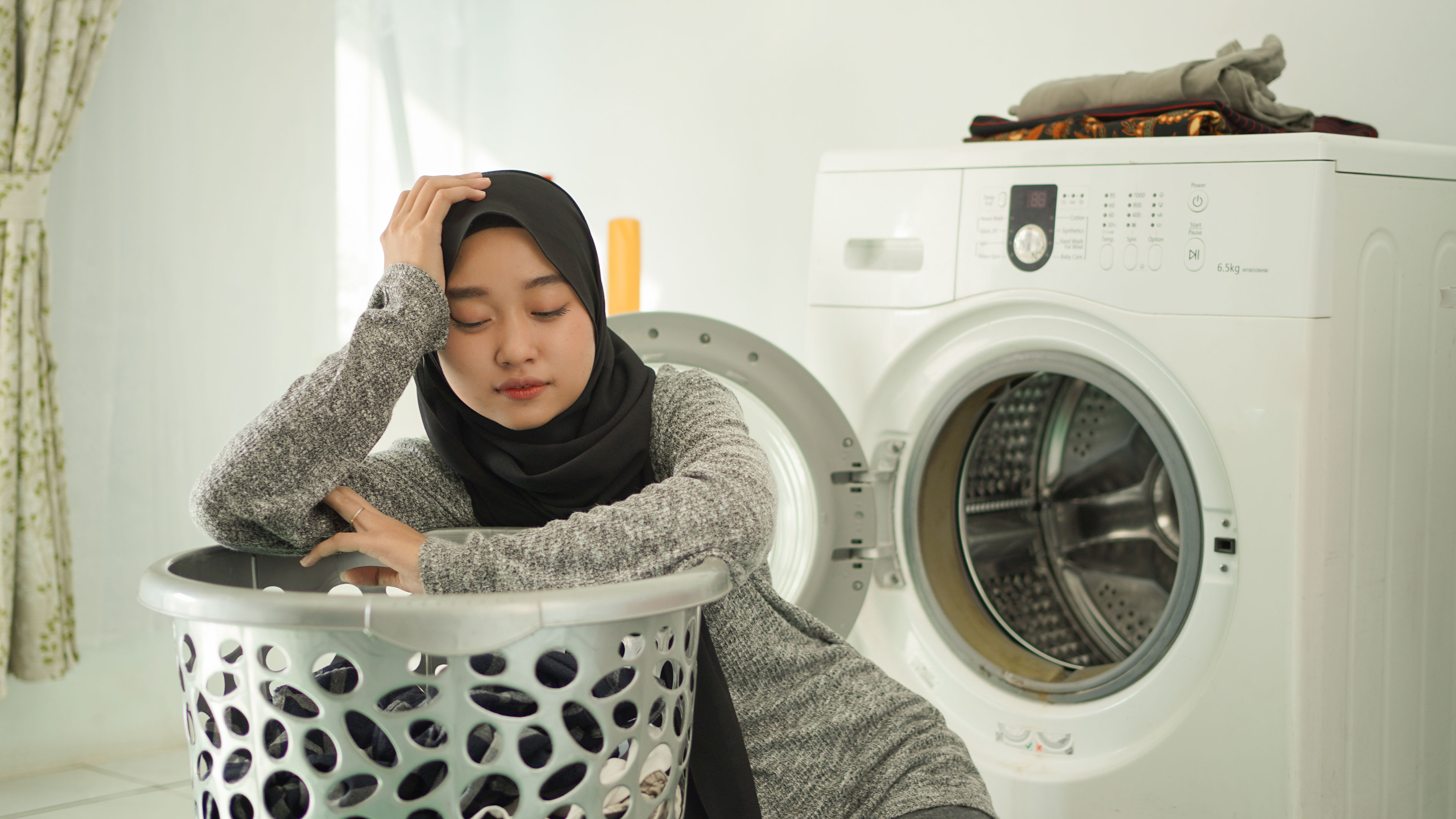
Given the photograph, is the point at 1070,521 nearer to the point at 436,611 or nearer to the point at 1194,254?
the point at 1194,254

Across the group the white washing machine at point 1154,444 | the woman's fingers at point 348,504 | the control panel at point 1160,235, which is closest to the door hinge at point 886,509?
the white washing machine at point 1154,444

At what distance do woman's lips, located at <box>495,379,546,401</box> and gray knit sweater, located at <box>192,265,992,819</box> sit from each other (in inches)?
2.4

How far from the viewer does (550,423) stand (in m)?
0.94

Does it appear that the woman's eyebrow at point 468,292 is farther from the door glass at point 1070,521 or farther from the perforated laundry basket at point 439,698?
the door glass at point 1070,521

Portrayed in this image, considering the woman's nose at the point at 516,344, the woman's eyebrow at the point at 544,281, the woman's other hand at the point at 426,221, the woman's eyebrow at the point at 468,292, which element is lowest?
the woman's nose at the point at 516,344

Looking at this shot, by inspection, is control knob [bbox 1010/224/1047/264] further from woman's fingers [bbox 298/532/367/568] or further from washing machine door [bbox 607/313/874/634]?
woman's fingers [bbox 298/532/367/568]

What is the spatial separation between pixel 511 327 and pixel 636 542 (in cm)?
24

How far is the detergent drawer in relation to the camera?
143cm

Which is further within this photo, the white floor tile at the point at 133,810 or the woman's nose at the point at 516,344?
the white floor tile at the point at 133,810

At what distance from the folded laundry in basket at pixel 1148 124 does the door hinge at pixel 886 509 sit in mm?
419

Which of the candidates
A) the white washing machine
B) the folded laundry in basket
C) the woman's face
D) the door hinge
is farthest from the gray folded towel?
the woman's face

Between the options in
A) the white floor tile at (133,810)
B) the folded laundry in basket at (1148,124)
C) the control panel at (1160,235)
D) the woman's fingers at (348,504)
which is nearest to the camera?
the woman's fingers at (348,504)

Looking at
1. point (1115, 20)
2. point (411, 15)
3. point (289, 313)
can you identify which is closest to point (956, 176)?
point (1115, 20)

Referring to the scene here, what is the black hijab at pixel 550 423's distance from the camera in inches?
35.3
